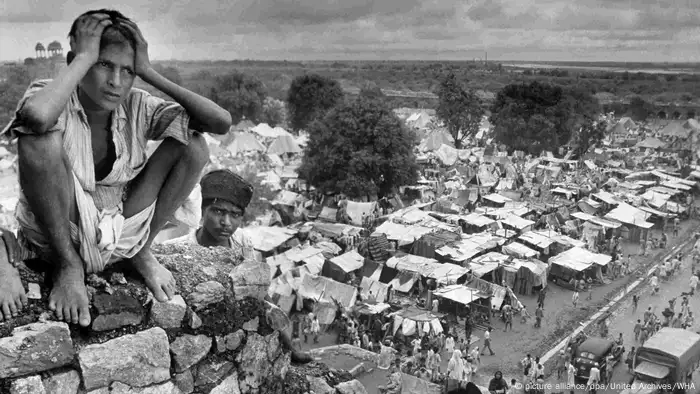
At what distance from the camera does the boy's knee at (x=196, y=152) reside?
2.97 metres

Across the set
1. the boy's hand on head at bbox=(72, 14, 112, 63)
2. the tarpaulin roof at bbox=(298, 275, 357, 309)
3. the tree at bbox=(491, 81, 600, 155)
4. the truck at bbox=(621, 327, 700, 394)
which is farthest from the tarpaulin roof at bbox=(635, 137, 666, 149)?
the boy's hand on head at bbox=(72, 14, 112, 63)

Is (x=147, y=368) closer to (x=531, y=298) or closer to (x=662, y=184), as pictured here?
(x=531, y=298)

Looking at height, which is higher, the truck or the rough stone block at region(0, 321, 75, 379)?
the rough stone block at region(0, 321, 75, 379)

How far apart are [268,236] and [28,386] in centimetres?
1521

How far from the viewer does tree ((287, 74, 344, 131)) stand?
4019cm

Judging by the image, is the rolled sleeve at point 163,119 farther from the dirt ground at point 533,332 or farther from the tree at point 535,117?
the tree at point 535,117

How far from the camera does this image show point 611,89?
70.8m

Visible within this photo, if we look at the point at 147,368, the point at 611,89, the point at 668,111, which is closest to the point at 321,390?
the point at 147,368

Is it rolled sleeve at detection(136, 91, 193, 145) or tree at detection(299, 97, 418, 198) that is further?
tree at detection(299, 97, 418, 198)

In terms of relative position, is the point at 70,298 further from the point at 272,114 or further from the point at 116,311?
the point at 272,114

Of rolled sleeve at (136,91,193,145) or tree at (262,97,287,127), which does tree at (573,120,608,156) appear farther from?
rolled sleeve at (136,91,193,145)

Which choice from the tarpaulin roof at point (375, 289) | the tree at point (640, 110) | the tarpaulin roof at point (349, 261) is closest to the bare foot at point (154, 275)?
the tarpaulin roof at point (375, 289)

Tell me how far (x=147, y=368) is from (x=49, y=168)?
1088 mm

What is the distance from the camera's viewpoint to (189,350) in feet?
10.0
